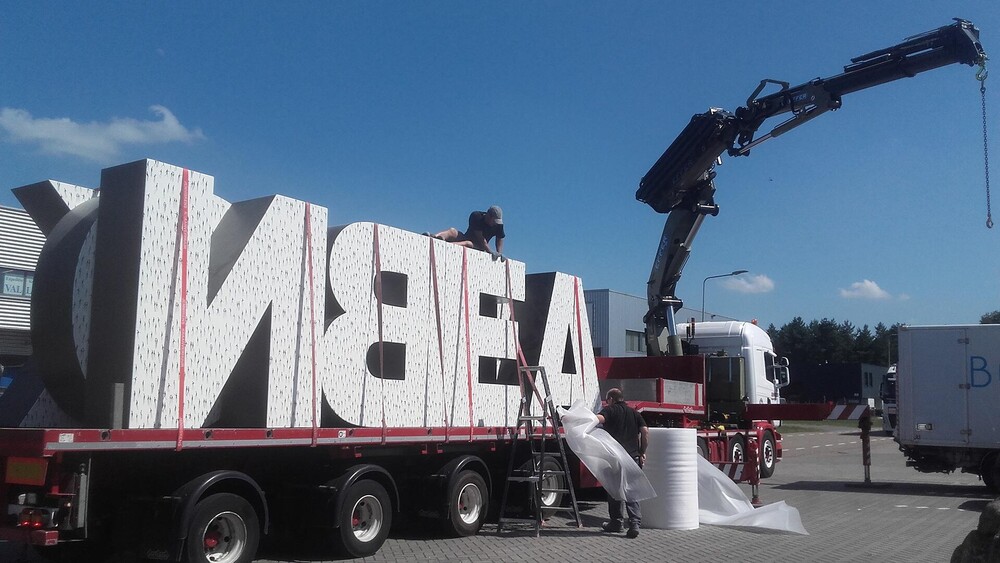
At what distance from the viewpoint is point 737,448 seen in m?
18.1

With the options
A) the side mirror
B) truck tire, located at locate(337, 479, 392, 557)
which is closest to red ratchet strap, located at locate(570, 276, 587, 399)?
truck tire, located at locate(337, 479, 392, 557)

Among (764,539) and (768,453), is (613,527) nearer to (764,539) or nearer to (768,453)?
(764,539)

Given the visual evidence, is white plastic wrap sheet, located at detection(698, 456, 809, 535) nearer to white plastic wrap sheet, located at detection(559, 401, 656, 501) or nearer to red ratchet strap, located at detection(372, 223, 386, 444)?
white plastic wrap sheet, located at detection(559, 401, 656, 501)

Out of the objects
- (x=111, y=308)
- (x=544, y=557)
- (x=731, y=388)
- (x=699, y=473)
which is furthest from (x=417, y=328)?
(x=731, y=388)

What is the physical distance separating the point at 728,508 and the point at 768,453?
844 centimetres

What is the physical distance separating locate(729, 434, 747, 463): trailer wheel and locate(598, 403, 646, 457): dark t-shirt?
6.69 m

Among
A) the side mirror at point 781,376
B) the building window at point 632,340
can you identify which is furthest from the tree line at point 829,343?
the side mirror at point 781,376

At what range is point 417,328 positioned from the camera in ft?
34.8

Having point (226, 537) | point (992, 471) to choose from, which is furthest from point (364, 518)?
point (992, 471)

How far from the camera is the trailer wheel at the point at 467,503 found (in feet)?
34.1

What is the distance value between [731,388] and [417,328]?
10603 millimetres

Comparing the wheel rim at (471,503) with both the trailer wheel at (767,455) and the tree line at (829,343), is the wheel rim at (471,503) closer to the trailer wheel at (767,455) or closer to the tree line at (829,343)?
the trailer wheel at (767,455)

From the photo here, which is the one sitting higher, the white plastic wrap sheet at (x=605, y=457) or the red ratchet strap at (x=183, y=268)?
the red ratchet strap at (x=183, y=268)

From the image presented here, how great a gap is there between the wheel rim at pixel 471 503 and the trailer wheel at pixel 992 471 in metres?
11.6
